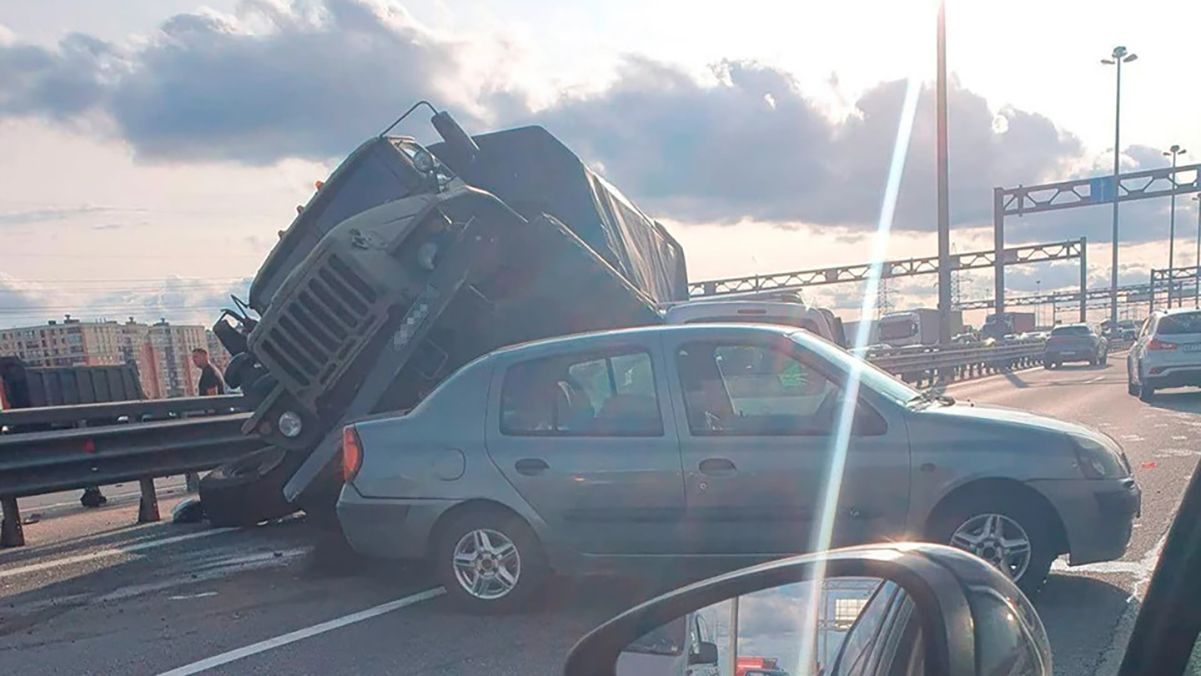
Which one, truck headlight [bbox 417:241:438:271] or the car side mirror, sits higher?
truck headlight [bbox 417:241:438:271]

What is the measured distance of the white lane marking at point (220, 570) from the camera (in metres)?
5.89

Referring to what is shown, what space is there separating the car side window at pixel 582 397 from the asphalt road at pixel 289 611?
1.10 m

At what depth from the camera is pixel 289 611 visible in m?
5.28

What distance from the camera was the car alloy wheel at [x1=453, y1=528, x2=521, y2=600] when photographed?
5.00 meters

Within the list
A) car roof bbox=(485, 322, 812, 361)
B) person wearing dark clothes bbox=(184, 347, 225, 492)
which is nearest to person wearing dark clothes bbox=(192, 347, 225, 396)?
person wearing dark clothes bbox=(184, 347, 225, 492)

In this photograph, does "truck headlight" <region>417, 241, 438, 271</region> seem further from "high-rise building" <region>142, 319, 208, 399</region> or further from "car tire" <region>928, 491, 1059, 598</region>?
"high-rise building" <region>142, 319, 208, 399</region>

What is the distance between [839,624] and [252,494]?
6.20 m

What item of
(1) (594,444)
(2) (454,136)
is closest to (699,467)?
(1) (594,444)

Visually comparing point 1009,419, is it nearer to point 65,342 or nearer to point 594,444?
point 594,444

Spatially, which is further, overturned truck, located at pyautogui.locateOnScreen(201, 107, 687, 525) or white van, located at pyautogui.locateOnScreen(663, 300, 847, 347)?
white van, located at pyautogui.locateOnScreen(663, 300, 847, 347)

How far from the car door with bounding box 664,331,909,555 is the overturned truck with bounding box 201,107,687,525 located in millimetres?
2565

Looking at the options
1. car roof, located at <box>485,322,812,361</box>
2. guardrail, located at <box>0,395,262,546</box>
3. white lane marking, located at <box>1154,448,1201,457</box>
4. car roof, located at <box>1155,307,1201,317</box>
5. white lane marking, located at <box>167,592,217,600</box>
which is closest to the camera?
car roof, located at <box>485,322,812,361</box>

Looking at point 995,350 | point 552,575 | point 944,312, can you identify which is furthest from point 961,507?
point 995,350

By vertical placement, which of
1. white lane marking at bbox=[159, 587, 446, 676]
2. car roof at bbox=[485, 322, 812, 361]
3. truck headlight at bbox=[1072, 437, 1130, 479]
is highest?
car roof at bbox=[485, 322, 812, 361]
